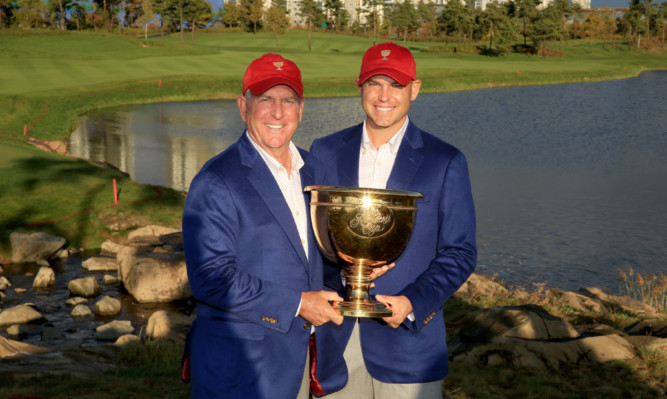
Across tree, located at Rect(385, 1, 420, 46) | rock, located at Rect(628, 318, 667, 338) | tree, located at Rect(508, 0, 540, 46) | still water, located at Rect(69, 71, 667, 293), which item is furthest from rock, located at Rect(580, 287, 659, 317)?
tree, located at Rect(385, 1, 420, 46)

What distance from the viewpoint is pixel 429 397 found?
3.62m

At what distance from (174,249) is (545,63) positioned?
259ft

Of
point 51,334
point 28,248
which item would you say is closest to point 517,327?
point 51,334

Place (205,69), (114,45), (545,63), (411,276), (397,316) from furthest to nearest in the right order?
(545,63) → (114,45) → (205,69) → (411,276) → (397,316)

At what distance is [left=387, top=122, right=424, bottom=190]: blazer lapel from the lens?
3.59 metres

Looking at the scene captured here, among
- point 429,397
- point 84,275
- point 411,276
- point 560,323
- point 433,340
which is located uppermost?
point 411,276

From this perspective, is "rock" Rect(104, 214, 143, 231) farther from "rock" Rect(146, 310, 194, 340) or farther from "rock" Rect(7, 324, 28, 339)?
"rock" Rect(146, 310, 194, 340)

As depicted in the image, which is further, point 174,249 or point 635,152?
point 635,152

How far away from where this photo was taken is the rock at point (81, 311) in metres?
11.3

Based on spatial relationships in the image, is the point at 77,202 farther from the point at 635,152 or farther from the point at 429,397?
the point at 635,152

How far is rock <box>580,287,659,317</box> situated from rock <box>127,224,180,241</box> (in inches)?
327

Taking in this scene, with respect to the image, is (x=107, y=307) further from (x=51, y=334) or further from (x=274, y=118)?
(x=274, y=118)

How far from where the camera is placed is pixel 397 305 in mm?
3279

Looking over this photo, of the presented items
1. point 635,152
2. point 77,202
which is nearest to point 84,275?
point 77,202
